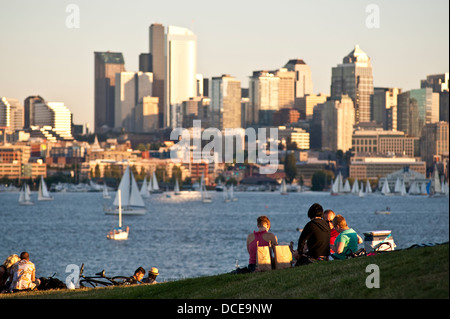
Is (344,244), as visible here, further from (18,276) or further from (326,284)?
(18,276)

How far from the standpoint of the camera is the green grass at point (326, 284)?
11.9 m

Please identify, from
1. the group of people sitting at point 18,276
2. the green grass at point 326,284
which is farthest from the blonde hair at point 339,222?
the group of people sitting at point 18,276

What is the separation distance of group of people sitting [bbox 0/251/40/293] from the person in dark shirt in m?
4.59

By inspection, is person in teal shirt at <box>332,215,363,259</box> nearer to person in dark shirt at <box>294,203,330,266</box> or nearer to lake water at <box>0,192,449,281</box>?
person in dark shirt at <box>294,203,330,266</box>

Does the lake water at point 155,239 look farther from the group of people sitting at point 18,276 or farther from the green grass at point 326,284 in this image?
the green grass at point 326,284

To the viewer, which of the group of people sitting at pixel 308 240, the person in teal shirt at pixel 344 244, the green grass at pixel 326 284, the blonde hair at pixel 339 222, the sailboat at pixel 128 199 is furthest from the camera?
→ the sailboat at pixel 128 199

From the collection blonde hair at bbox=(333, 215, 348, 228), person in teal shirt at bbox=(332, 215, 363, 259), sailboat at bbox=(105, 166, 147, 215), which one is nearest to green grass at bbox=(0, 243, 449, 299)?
person in teal shirt at bbox=(332, 215, 363, 259)

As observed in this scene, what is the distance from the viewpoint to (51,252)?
6419 centimetres

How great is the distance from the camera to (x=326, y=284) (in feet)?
43.6

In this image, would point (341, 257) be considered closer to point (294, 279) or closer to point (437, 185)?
point (294, 279)

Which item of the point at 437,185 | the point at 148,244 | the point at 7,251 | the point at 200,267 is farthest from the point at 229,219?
the point at 437,185

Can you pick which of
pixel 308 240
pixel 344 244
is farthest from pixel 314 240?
pixel 344 244

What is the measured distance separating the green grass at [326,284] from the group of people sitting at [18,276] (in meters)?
0.74

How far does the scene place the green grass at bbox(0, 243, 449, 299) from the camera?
1194cm
